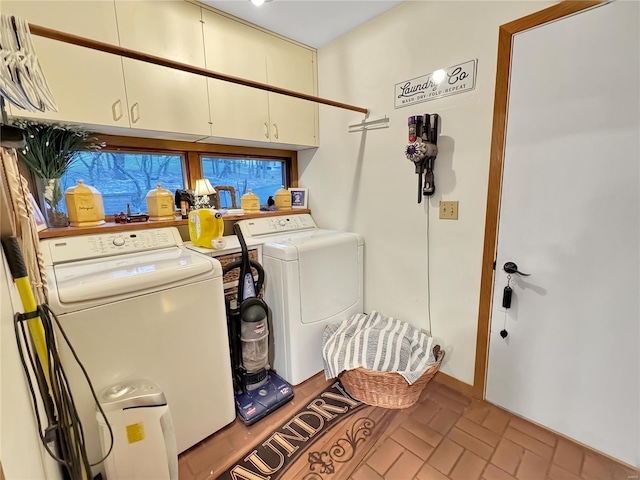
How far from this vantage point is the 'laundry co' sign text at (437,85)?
166 cm

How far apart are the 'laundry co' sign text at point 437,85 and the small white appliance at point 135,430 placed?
2107 mm

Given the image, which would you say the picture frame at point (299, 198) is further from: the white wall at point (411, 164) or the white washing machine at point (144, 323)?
the white washing machine at point (144, 323)

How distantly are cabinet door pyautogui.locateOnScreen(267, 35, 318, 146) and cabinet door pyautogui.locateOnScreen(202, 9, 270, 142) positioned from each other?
69 millimetres

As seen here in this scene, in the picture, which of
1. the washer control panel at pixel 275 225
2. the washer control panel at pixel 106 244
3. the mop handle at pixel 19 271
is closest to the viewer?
the mop handle at pixel 19 271

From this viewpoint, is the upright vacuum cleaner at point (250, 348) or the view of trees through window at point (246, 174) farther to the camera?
the view of trees through window at point (246, 174)

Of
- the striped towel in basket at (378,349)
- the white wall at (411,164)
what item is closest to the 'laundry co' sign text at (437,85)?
the white wall at (411,164)

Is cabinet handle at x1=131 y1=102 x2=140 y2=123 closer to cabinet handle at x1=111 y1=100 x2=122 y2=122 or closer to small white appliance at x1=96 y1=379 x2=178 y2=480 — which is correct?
cabinet handle at x1=111 y1=100 x2=122 y2=122

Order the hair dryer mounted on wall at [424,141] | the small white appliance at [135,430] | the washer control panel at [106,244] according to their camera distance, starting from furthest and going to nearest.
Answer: the hair dryer mounted on wall at [424,141] < the washer control panel at [106,244] < the small white appliance at [135,430]

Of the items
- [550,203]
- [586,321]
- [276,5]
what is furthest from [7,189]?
[586,321]

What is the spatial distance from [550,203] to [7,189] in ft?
7.10

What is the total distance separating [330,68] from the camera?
2387 mm

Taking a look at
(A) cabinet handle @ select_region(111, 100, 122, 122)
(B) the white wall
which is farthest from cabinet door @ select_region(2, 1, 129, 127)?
(B) the white wall

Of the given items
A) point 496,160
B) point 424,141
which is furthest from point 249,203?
point 496,160

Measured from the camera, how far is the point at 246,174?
262 cm
